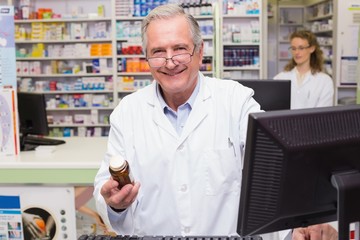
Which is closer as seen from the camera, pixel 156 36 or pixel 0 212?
pixel 156 36

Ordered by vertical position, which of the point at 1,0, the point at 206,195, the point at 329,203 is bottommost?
the point at 206,195

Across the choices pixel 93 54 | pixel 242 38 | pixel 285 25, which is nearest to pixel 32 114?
A: pixel 93 54

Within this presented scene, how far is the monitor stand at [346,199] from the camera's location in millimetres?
976

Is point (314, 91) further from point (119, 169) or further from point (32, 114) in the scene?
point (119, 169)

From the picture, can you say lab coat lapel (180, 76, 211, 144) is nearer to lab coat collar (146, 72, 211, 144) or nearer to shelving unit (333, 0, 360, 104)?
lab coat collar (146, 72, 211, 144)

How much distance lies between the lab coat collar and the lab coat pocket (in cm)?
12

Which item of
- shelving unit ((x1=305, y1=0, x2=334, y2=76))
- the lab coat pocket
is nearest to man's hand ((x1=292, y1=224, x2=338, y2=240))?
the lab coat pocket

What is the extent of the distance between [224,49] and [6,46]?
4.54 meters

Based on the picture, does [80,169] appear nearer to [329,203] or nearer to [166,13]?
[166,13]

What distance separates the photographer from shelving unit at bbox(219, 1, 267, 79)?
6.97 metres

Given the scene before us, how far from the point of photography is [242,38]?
7.04 m

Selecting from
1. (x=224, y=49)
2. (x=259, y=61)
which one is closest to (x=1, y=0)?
(x=224, y=49)

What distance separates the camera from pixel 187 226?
167 cm

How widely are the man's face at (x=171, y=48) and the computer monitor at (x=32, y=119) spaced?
2.25 metres
